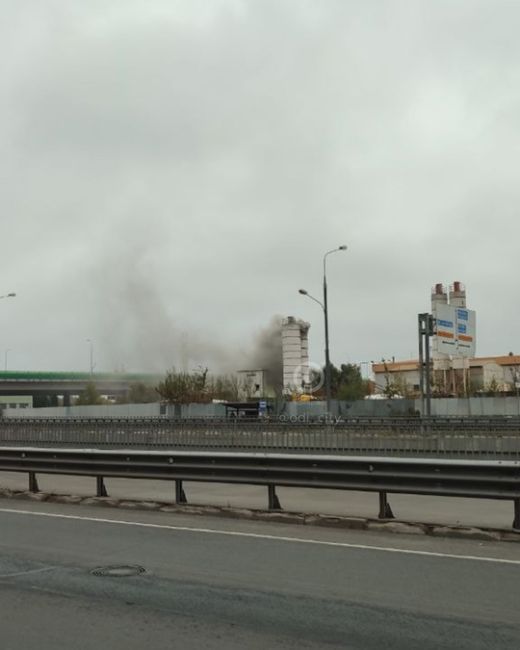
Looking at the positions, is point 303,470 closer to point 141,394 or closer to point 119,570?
point 119,570

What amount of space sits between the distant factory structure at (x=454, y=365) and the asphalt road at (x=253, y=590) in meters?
39.5

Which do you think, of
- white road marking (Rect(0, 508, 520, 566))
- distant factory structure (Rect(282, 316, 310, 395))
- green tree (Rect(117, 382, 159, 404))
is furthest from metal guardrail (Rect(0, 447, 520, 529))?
distant factory structure (Rect(282, 316, 310, 395))

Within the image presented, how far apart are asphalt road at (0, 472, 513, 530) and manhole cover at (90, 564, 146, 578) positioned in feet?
13.6

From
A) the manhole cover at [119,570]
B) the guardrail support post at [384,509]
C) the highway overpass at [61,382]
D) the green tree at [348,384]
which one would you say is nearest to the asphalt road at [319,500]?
the guardrail support post at [384,509]

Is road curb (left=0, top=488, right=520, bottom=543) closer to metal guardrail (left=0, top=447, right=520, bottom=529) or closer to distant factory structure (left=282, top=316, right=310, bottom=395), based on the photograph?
metal guardrail (left=0, top=447, right=520, bottom=529)

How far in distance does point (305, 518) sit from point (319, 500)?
2.60m

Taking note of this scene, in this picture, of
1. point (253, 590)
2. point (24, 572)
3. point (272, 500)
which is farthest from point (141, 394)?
point (253, 590)

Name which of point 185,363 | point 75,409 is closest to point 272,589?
point 75,409

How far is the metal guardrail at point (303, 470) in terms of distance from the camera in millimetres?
8750

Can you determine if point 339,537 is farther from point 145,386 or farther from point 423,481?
point 145,386

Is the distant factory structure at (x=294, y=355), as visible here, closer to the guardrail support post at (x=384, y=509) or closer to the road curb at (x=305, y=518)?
the road curb at (x=305, y=518)

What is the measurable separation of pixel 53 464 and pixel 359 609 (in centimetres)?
825

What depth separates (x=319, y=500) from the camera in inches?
482

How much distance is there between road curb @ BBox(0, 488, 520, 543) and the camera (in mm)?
8578
